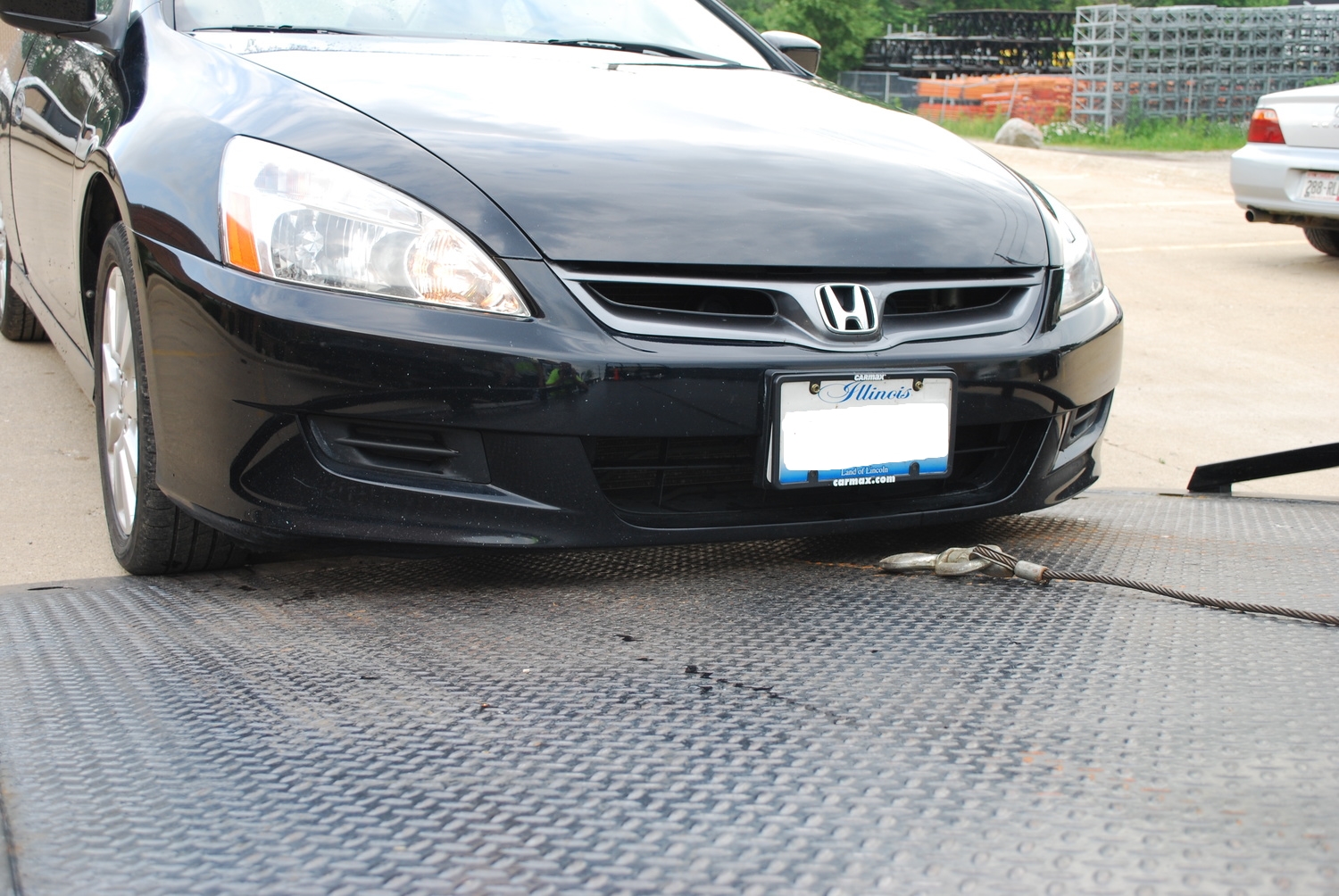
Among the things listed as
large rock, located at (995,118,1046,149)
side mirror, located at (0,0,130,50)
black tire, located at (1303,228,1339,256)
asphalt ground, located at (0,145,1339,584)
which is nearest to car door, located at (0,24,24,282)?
asphalt ground, located at (0,145,1339,584)

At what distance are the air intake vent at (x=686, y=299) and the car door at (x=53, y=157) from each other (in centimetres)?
124

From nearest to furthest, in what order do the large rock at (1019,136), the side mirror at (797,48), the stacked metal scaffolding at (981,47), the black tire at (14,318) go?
the side mirror at (797,48)
the black tire at (14,318)
the large rock at (1019,136)
the stacked metal scaffolding at (981,47)

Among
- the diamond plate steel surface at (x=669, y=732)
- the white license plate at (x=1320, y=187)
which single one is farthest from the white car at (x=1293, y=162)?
the diamond plate steel surface at (x=669, y=732)

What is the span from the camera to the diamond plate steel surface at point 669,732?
1.31 meters

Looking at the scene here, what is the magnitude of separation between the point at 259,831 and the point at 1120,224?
9.18 m

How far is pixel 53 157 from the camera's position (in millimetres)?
2998

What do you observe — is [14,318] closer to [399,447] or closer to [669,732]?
[399,447]

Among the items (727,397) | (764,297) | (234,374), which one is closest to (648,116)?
(764,297)

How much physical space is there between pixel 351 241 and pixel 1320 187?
Result: 6.86 m

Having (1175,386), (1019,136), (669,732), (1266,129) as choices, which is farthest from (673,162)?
(1019,136)

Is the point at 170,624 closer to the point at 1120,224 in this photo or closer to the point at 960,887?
the point at 960,887

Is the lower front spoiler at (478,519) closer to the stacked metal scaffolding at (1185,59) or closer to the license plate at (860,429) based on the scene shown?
the license plate at (860,429)

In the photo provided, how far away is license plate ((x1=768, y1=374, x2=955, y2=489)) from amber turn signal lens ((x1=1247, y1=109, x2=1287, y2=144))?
6530mm

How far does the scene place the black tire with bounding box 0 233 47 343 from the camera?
4.60 metres
